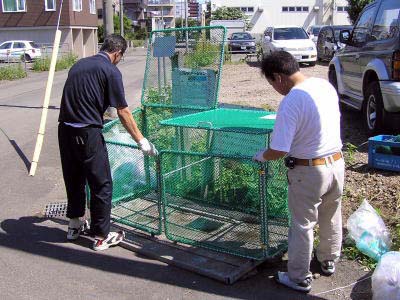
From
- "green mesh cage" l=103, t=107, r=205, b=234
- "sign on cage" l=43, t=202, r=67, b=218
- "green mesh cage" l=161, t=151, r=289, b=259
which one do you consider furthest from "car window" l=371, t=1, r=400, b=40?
"sign on cage" l=43, t=202, r=67, b=218

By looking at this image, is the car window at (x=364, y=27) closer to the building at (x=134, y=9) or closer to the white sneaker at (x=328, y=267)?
the white sneaker at (x=328, y=267)

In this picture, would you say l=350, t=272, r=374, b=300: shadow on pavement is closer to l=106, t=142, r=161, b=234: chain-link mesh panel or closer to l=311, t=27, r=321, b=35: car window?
l=106, t=142, r=161, b=234: chain-link mesh panel

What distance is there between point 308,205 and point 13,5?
146 feet

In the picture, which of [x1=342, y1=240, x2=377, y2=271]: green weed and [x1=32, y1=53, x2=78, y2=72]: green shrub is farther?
[x1=32, y1=53, x2=78, y2=72]: green shrub

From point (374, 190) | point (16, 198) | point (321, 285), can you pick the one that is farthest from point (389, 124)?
point (16, 198)

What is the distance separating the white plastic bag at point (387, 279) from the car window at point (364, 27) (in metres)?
5.43

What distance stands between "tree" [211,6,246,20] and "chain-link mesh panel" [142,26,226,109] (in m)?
49.6

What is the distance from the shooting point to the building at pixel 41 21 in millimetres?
42156

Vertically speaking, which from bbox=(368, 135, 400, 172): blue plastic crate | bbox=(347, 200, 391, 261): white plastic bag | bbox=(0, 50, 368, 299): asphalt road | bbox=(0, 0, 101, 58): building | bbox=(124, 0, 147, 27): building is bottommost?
bbox=(0, 50, 368, 299): asphalt road

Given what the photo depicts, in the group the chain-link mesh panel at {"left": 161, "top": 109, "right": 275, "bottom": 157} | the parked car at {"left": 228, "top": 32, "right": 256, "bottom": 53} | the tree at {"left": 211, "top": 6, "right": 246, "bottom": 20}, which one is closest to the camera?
the chain-link mesh panel at {"left": 161, "top": 109, "right": 275, "bottom": 157}

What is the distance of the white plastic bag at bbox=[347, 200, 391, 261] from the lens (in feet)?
13.5

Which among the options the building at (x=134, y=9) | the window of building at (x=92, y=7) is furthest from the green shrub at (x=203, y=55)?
the building at (x=134, y=9)

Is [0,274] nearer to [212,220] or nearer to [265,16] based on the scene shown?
[212,220]

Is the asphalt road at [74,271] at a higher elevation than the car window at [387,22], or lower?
lower
